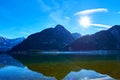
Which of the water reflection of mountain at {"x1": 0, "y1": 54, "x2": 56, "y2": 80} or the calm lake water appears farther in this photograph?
the water reflection of mountain at {"x1": 0, "y1": 54, "x2": 56, "y2": 80}

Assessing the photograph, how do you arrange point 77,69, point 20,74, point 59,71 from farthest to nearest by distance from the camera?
point 77,69 → point 59,71 → point 20,74

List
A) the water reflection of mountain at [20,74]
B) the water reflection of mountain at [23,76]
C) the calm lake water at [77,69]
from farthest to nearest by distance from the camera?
the water reflection of mountain at [20,74], the calm lake water at [77,69], the water reflection of mountain at [23,76]

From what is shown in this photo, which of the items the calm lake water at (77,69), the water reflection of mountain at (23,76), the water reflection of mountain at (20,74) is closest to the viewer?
the water reflection of mountain at (23,76)

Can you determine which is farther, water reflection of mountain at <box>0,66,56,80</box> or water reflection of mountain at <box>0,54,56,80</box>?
water reflection of mountain at <box>0,54,56,80</box>

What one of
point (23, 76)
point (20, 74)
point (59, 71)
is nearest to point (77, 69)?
point (59, 71)

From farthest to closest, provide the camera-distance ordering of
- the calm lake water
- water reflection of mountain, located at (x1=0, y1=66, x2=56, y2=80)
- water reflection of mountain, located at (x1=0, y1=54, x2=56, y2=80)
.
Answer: water reflection of mountain, located at (x1=0, y1=54, x2=56, y2=80) < the calm lake water < water reflection of mountain, located at (x1=0, y1=66, x2=56, y2=80)

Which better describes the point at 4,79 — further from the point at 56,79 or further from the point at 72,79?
the point at 72,79

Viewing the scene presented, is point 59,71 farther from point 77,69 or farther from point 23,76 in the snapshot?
point 23,76

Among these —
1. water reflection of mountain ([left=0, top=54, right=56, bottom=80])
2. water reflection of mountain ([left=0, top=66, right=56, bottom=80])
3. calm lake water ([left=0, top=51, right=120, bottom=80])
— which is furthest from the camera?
water reflection of mountain ([left=0, top=54, right=56, bottom=80])

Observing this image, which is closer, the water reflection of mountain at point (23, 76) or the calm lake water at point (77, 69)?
the water reflection of mountain at point (23, 76)

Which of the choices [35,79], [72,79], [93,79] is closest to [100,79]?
[93,79]

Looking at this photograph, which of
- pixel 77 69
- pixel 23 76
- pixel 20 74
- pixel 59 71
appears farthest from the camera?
pixel 77 69

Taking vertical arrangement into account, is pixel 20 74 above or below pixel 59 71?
below

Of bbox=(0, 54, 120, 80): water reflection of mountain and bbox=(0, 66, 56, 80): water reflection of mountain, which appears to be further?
bbox=(0, 54, 120, 80): water reflection of mountain
